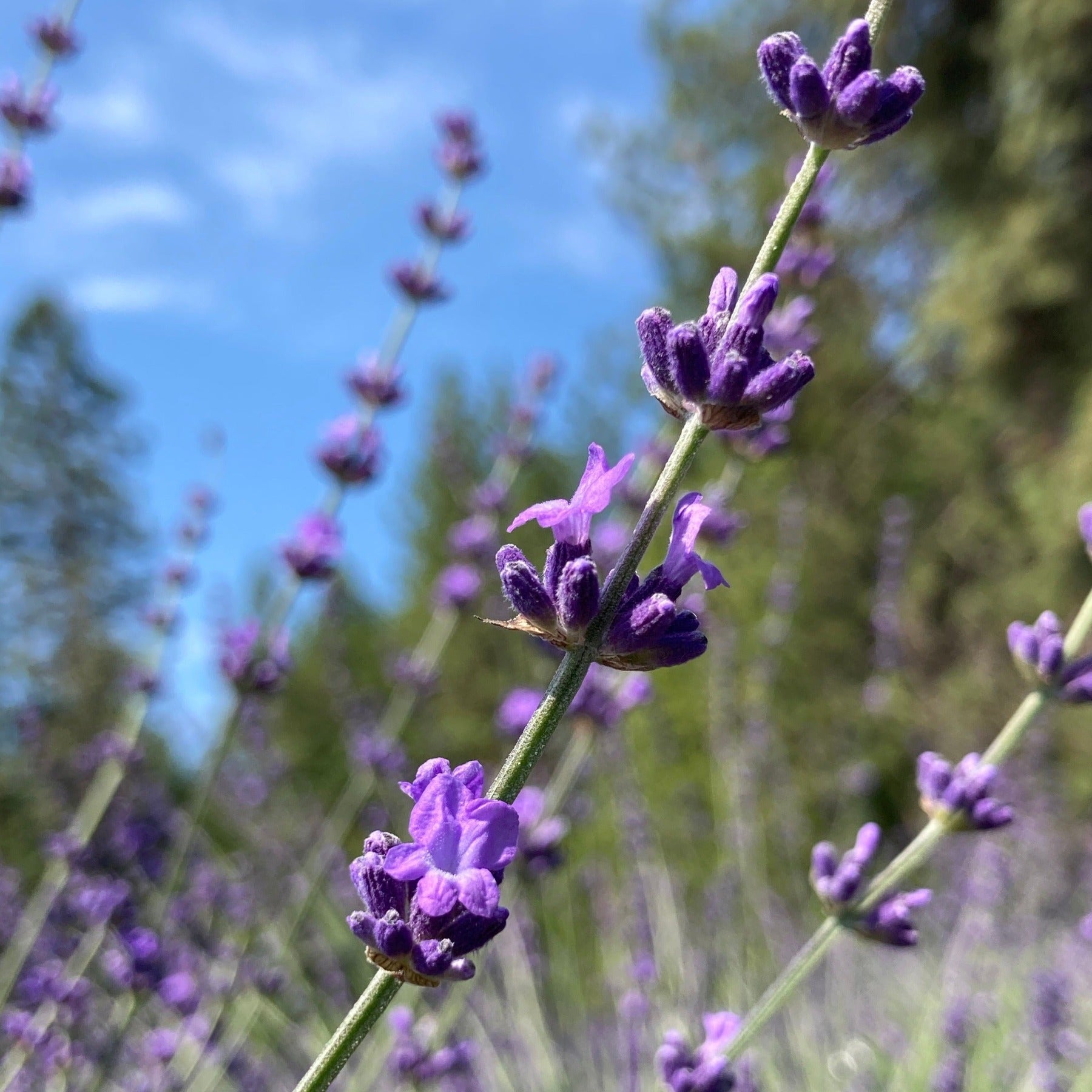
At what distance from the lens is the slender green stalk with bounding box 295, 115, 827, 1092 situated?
2.40 feet

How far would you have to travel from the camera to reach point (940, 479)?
12414mm

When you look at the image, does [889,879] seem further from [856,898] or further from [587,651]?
[587,651]

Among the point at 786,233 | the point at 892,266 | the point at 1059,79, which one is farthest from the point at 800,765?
the point at 786,233

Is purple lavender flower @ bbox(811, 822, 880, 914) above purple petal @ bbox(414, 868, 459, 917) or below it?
below

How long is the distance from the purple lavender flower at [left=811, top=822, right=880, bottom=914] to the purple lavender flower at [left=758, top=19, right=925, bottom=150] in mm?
837

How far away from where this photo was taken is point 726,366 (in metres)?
0.86

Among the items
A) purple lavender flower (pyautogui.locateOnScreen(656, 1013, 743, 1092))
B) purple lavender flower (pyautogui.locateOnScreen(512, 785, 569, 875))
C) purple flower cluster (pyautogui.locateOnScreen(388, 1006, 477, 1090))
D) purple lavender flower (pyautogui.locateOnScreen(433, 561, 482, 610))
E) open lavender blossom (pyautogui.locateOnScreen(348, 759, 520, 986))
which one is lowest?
purple flower cluster (pyautogui.locateOnScreen(388, 1006, 477, 1090))

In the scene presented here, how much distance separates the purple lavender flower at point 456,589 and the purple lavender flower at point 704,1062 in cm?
218

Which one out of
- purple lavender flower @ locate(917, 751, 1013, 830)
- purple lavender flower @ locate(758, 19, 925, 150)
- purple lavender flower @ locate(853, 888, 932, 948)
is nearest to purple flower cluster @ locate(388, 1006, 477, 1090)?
purple lavender flower @ locate(853, 888, 932, 948)

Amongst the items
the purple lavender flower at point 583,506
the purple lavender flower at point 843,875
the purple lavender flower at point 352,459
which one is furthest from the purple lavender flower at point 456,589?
the purple lavender flower at point 583,506

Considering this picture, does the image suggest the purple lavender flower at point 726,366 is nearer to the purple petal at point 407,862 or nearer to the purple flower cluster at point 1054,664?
the purple petal at point 407,862

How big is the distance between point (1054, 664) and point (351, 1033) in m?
1.06

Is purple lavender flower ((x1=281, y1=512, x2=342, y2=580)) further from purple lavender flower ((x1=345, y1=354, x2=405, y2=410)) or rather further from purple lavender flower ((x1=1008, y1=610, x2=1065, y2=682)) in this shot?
purple lavender flower ((x1=1008, y1=610, x2=1065, y2=682))

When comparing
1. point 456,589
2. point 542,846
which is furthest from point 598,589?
point 456,589
